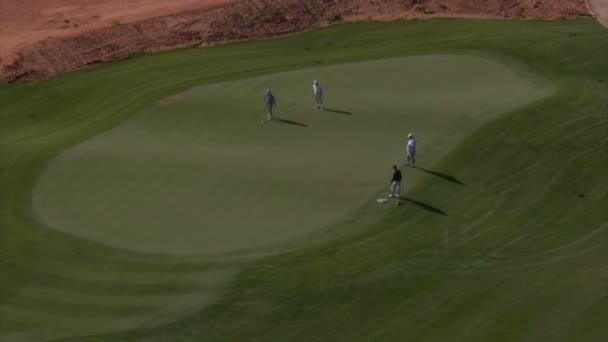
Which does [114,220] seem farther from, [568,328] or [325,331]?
[568,328]

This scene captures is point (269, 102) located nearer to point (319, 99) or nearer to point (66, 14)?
point (319, 99)

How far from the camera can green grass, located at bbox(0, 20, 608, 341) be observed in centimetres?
2603

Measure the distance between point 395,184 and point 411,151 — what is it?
99.6 inches

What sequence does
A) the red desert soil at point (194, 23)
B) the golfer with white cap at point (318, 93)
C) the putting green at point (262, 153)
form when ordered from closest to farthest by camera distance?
the putting green at point (262, 153), the golfer with white cap at point (318, 93), the red desert soil at point (194, 23)

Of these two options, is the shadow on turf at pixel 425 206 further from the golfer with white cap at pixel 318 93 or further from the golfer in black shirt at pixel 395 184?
the golfer with white cap at pixel 318 93

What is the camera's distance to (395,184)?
1292 inches

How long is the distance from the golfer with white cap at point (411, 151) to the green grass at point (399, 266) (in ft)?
3.02

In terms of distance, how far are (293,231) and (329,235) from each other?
120 cm

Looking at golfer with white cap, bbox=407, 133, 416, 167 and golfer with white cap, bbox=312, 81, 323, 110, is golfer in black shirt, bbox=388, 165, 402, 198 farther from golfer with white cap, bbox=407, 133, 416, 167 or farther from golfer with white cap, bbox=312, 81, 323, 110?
golfer with white cap, bbox=312, 81, 323, 110

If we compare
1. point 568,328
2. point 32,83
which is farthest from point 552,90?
point 32,83

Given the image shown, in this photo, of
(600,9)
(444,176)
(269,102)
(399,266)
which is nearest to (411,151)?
(444,176)

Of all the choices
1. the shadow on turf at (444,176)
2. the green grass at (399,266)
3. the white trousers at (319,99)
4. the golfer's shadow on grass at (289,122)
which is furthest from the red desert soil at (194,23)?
the shadow on turf at (444,176)

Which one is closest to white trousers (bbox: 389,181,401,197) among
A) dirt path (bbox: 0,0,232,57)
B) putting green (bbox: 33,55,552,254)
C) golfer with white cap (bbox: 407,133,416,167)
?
putting green (bbox: 33,55,552,254)

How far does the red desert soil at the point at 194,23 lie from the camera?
5209 cm
